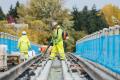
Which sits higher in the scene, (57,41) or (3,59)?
(57,41)

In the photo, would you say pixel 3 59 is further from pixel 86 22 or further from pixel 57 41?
pixel 86 22

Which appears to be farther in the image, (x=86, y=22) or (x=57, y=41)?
(x=86, y=22)

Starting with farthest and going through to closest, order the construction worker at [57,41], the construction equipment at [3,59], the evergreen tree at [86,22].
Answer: the evergreen tree at [86,22], the construction worker at [57,41], the construction equipment at [3,59]

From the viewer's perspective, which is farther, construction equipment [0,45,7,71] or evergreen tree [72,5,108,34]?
evergreen tree [72,5,108,34]

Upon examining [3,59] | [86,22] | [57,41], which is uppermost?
[86,22]

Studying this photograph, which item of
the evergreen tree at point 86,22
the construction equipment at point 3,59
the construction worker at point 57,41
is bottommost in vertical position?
the construction equipment at point 3,59

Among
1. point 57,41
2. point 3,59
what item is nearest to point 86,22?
point 57,41

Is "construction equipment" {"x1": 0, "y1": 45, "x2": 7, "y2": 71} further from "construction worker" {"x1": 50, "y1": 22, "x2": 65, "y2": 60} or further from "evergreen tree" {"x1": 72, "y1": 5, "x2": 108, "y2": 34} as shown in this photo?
"evergreen tree" {"x1": 72, "y1": 5, "x2": 108, "y2": 34}

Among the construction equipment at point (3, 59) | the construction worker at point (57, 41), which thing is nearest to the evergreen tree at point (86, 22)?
the construction worker at point (57, 41)

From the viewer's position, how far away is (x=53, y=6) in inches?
4786

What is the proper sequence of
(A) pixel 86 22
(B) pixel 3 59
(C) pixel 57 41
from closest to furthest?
1. (B) pixel 3 59
2. (C) pixel 57 41
3. (A) pixel 86 22

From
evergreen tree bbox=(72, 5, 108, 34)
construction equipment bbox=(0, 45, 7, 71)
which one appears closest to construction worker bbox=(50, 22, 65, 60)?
construction equipment bbox=(0, 45, 7, 71)

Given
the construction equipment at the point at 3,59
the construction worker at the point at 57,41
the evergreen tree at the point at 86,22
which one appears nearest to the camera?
the construction equipment at the point at 3,59

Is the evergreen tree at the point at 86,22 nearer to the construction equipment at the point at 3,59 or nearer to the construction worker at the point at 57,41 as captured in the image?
the construction worker at the point at 57,41
